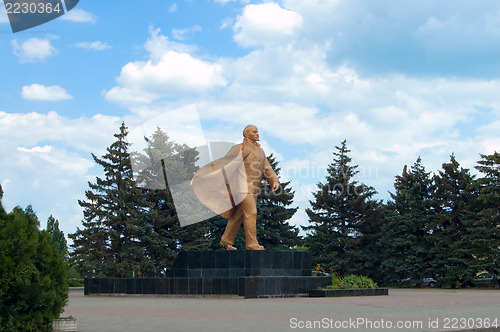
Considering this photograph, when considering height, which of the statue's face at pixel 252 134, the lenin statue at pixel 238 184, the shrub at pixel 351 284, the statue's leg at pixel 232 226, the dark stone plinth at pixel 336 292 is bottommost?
the dark stone plinth at pixel 336 292

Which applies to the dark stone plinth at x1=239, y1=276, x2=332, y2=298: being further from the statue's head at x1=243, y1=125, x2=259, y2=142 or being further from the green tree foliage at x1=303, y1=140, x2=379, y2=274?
the green tree foliage at x1=303, y1=140, x2=379, y2=274

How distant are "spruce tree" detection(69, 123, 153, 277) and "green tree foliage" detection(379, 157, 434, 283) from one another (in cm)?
1163

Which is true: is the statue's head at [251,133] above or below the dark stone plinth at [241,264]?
above

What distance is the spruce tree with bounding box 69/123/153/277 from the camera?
25.5m

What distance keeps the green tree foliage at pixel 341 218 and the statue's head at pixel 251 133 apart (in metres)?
14.7

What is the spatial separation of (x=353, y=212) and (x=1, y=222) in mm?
25334

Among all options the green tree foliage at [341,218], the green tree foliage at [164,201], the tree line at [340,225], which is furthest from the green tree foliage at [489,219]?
the green tree foliage at [164,201]

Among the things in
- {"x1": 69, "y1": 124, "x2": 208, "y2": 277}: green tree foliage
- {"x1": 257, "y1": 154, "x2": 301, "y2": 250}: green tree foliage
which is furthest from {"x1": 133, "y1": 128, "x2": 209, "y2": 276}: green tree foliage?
{"x1": 257, "y1": 154, "x2": 301, "y2": 250}: green tree foliage

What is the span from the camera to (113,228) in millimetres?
26422

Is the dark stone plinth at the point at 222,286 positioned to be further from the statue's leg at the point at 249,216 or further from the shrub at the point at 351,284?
the statue's leg at the point at 249,216

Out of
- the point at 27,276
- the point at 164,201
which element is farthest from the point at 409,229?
the point at 27,276

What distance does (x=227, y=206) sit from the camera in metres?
15.4

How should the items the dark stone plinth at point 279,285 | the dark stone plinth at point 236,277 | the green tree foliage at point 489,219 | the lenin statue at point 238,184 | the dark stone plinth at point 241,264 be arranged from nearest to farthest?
the dark stone plinth at point 279,285 < the dark stone plinth at point 236,277 < the dark stone plinth at point 241,264 < the lenin statue at point 238,184 < the green tree foliage at point 489,219

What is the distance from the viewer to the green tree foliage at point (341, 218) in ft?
95.3
